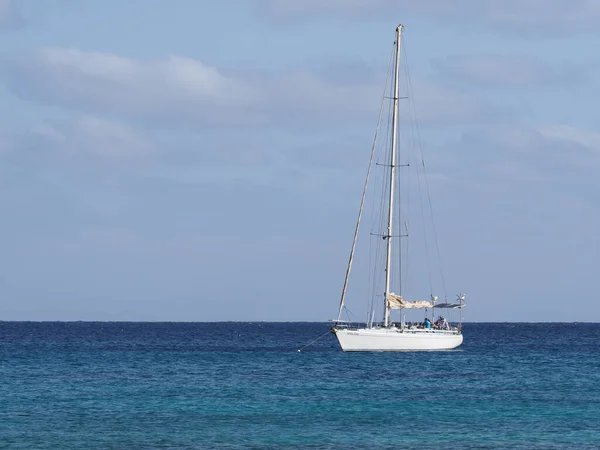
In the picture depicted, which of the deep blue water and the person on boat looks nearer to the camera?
the deep blue water

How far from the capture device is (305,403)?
191 feet

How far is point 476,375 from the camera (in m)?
76.9

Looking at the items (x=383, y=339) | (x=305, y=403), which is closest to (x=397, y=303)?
(x=383, y=339)

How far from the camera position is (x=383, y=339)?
90.1 metres

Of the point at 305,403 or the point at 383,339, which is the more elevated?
the point at 383,339

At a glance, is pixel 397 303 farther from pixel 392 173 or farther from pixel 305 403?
pixel 305 403

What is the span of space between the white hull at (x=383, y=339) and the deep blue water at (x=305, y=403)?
3.55 feet

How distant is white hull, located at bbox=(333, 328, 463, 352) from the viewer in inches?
3548

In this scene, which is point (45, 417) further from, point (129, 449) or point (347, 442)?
point (347, 442)

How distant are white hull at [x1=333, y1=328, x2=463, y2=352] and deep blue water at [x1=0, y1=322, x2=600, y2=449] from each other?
3.55ft

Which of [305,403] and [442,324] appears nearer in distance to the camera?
[305,403]

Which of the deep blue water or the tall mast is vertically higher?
the tall mast

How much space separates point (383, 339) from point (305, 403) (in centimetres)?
3247

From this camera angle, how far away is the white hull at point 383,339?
296 feet
